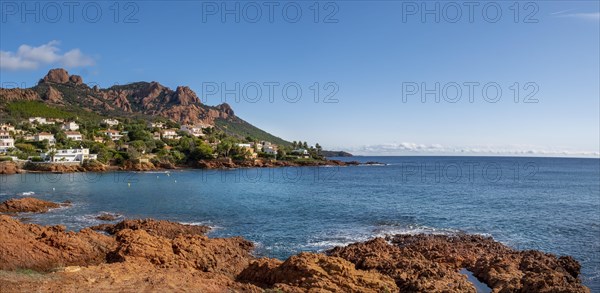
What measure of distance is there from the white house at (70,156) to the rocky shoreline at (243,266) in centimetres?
7838

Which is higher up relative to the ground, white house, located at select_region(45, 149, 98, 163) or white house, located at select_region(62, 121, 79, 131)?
white house, located at select_region(62, 121, 79, 131)

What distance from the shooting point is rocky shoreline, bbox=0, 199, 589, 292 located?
1487 cm

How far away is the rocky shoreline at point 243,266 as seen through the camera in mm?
14867

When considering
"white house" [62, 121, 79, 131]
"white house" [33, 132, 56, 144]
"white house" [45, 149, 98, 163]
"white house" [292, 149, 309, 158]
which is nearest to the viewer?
"white house" [45, 149, 98, 163]

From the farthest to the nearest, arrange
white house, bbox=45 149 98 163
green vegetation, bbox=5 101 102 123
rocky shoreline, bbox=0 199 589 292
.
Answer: green vegetation, bbox=5 101 102 123 < white house, bbox=45 149 98 163 < rocky shoreline, bbox=0 199 589 292

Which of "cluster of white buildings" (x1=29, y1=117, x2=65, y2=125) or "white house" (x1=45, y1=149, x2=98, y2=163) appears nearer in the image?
"white house" (x1=45, y1=149, x2=98, y2=163)

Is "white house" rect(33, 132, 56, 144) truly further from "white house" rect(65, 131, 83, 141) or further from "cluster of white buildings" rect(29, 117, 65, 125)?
"cluster of white buildings" rect(29, 117, 65, 125)

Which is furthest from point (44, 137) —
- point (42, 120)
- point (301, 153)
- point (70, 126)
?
point (301, 153)

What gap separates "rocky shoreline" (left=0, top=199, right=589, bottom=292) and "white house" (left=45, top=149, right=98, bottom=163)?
257 ft

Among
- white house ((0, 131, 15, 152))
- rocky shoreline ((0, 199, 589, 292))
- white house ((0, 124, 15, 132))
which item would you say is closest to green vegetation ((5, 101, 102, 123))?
white house ((0, 124, 15, 132))

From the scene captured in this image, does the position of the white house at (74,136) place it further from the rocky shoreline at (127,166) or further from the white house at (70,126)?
the rocky shoreline at (127,166)

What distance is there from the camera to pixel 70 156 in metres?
93.9

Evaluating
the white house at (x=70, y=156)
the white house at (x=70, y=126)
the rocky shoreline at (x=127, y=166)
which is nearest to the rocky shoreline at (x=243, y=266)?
the rocky shoreline at (x=127, y=166)

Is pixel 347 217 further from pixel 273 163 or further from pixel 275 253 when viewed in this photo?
pixel 273 163
